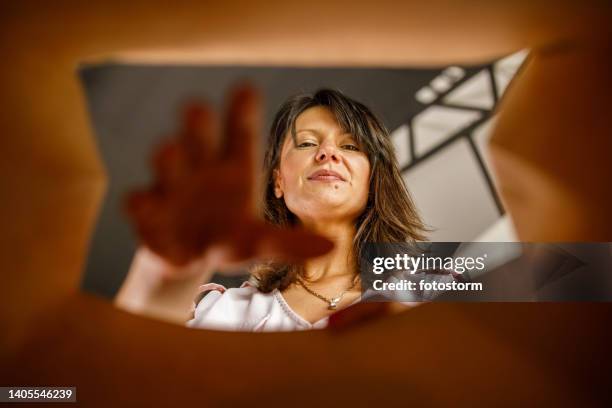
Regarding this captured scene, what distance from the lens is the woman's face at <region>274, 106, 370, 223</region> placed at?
38.1 inches

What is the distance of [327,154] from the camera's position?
38.0 inches

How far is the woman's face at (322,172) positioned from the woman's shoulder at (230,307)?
16cm

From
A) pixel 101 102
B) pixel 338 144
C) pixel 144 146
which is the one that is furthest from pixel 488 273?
pixel 101 102

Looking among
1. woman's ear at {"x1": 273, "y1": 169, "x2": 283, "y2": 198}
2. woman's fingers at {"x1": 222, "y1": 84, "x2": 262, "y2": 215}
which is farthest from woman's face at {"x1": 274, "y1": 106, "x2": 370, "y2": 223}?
woman's fingers at {"x1": 222, "y1": 84, "x2": 262, "y2": 215}

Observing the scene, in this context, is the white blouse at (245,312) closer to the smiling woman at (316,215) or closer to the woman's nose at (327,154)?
the smiling woman at (316,215)

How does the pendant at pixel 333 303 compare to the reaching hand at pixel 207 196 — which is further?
the pendant at pixel 333 303

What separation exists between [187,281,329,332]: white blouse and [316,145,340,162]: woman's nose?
0.80 ft

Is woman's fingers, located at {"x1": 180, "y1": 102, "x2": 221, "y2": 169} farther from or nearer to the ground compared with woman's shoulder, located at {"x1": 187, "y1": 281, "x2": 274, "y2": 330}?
farther from the ground

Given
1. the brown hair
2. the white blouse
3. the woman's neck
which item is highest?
the brown hair

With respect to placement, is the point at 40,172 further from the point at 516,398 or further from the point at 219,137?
the point at 516,398

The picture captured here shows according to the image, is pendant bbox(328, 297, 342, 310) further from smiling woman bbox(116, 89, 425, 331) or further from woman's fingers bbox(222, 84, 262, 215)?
woman's fingers bbox(222, 84, 262, 215)

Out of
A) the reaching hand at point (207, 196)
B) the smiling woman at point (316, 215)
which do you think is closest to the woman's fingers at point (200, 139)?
the reaching hand at point (207, 196)

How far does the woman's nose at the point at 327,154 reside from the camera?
965 millimetres

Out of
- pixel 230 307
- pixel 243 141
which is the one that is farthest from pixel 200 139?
pixel 230 307
